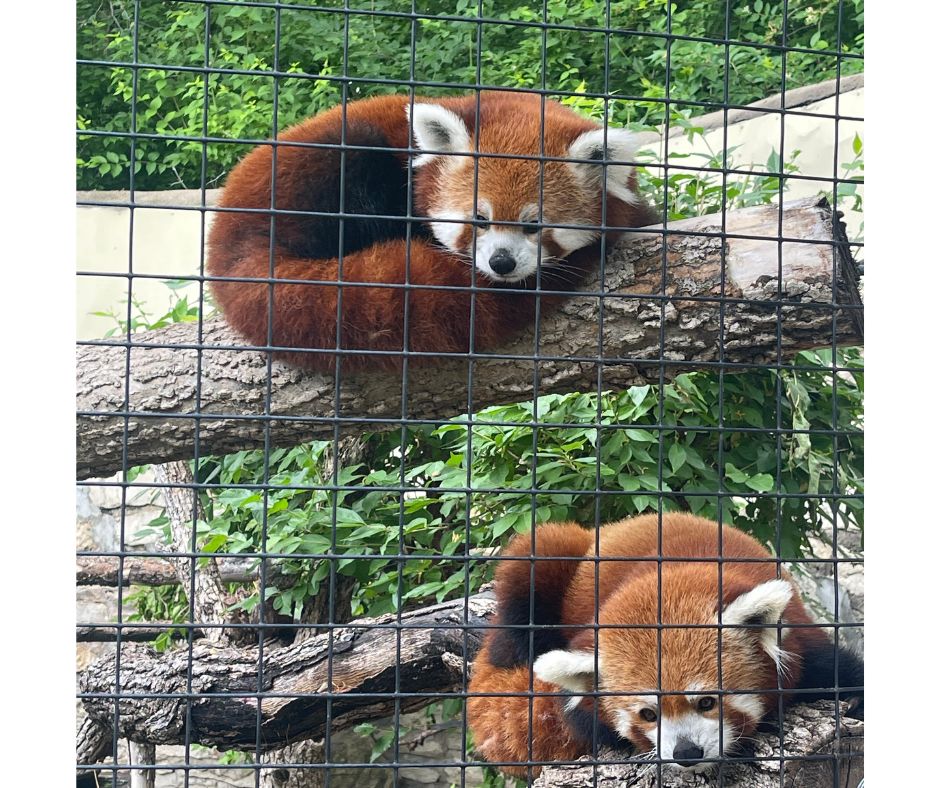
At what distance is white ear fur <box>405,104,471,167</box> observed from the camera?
262 centimetres

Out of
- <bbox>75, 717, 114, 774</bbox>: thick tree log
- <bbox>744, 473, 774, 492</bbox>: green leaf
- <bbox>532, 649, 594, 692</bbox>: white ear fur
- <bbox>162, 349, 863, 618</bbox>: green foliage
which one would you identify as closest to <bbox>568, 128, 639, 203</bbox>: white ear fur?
<bbox>162, 349, 863, 618</bbox>: green foliage

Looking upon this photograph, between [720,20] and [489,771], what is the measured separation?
5.48m

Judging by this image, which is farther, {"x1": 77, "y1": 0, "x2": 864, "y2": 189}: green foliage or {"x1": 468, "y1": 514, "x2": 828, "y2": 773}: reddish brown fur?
{"x1": 77, "y1": 0, "x2": 864, "y2": 189}: green foliage

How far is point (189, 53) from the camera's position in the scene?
7.11 meters

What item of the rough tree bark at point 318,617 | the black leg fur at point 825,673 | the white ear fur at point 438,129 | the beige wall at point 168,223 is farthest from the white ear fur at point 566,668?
the beige wall at point 168,223

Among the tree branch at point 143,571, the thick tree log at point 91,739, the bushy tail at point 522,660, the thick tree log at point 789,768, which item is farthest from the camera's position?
the tree branch at point 143,571

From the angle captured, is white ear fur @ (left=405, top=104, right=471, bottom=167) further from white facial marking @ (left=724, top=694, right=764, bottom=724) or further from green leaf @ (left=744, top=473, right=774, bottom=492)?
white facial marking @ (left=724, top=694, right=764, bottom=724)

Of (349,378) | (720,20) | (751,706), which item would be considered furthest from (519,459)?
(720,20)

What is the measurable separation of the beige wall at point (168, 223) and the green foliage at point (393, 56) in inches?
Answer: 10.5

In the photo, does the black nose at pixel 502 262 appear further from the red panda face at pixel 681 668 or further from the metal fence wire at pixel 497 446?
the red panda face at pixel 681 668

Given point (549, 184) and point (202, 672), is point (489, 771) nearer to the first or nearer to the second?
point (202, 672)

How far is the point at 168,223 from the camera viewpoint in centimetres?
668

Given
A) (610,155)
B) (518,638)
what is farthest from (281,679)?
(610,155)

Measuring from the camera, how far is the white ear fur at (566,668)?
2209 mm
